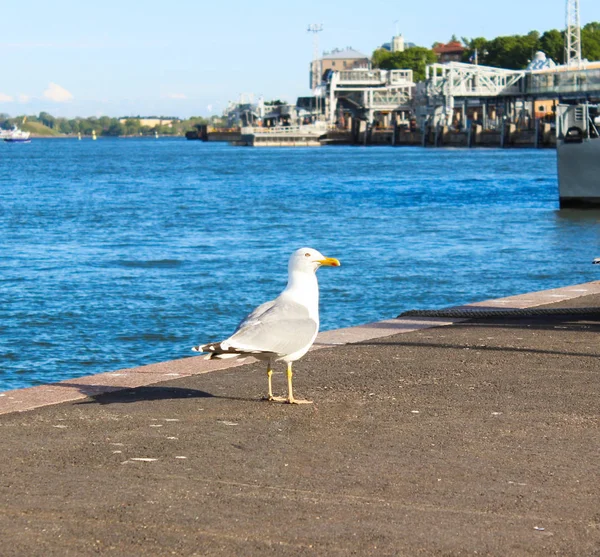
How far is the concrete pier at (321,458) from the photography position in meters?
5.19

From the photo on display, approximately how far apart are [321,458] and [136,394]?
2229mm

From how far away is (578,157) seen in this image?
128 ft

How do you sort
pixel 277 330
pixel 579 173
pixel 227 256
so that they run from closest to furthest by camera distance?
pixel 277 330 < pixel 227 256 < pixel 579 173

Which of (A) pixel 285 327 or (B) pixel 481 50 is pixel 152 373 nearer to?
(A) pixel 285 327

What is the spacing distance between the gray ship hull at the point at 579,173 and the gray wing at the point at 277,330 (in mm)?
32732

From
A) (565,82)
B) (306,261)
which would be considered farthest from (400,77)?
(306,261)

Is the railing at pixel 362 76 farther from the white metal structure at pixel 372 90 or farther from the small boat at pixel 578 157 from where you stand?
the small boat at pixel 578 157

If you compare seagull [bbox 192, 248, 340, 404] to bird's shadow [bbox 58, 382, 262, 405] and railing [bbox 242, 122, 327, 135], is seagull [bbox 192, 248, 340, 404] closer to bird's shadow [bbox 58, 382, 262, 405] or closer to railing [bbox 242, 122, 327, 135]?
bird's shadow [bbox 58, 382, 262, 405]

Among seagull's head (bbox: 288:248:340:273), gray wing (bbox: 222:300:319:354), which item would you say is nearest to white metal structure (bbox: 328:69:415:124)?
seagull's head (bbox: 288:248:340:273)

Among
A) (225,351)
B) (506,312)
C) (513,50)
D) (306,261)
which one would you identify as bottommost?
(506,312)

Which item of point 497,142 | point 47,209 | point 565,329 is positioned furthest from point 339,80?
point 565,329

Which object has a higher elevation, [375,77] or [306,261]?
[375,77]

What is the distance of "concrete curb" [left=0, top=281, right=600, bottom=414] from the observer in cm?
809

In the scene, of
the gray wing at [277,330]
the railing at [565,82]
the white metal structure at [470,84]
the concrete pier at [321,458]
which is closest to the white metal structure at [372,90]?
the white metal structure at [470,84]
